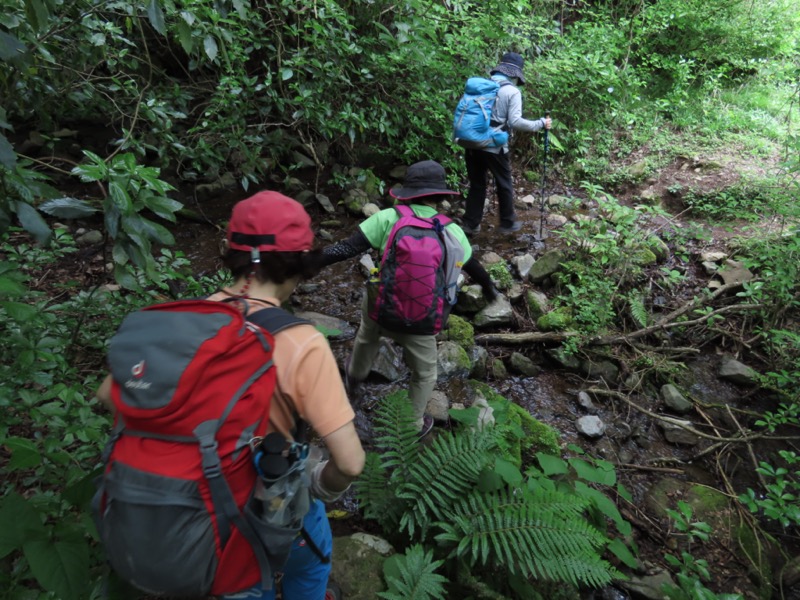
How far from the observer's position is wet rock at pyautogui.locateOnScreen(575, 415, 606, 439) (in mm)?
→ 4410

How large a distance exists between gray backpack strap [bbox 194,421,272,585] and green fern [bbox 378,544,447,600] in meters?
1.33

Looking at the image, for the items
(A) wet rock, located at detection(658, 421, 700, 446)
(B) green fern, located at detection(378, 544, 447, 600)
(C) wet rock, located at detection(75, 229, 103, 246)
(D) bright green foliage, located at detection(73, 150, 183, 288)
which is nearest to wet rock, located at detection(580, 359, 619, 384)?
(A) wet rock, located at detection(658, 421, 700, 446)

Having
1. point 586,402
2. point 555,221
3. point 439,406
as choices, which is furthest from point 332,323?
point 555,221

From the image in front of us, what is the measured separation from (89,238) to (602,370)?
6.16 metres

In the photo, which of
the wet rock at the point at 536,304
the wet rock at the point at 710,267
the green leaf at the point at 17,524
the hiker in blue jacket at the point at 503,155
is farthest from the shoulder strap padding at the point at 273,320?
the wet rock at the point at 710,267

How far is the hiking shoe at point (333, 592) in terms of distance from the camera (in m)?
2.39

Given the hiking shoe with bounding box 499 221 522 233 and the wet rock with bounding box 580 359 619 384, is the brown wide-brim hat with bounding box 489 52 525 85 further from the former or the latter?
the wet rock with bounding box 580 359 619 384

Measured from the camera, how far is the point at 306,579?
196cm

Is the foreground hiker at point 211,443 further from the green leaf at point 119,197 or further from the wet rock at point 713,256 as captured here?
the wet rock at point 713,256

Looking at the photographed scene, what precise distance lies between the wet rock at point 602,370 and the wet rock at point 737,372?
1.20 metres

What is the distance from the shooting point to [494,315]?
5.30 meters

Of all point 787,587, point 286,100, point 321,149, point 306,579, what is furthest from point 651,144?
point 306,579

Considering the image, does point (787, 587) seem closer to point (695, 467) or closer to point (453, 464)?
point (695, 467)

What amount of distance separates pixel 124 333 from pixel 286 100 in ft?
16.2
